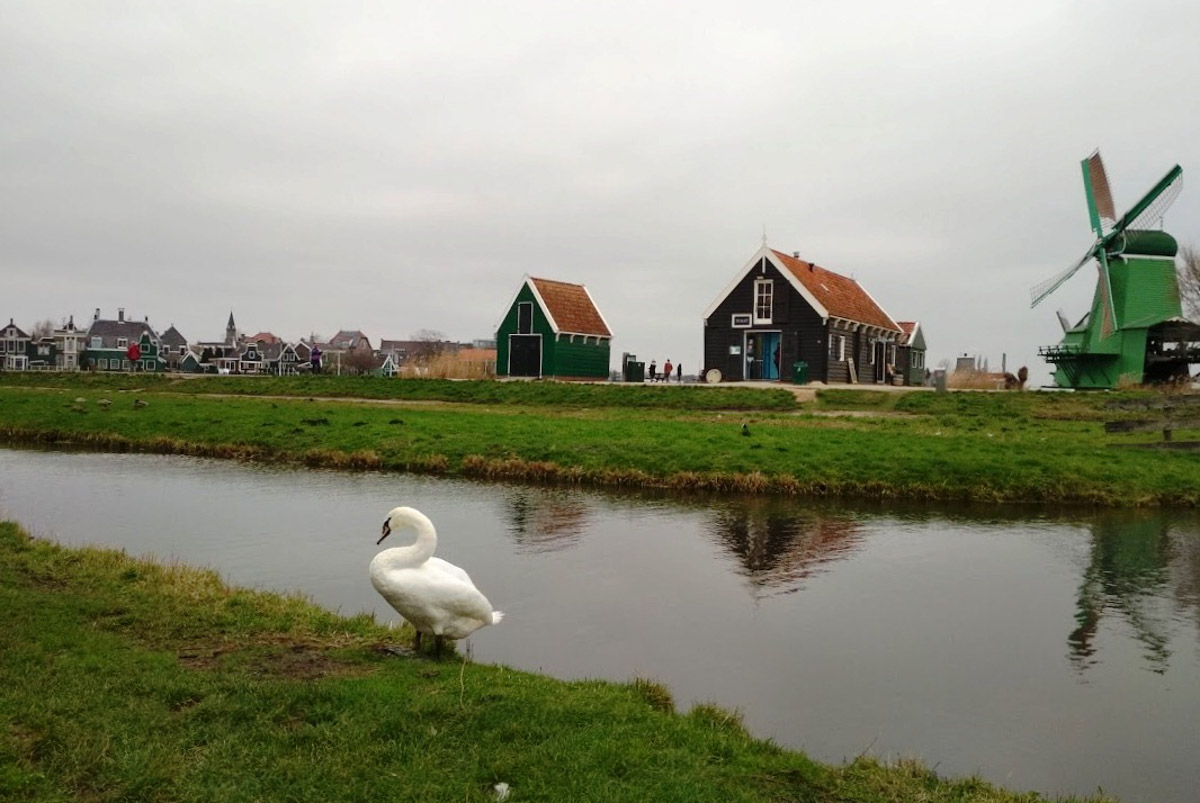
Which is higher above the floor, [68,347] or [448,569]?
[68,347]

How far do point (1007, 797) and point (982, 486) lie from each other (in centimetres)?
1621

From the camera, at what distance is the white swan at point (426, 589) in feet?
26.2

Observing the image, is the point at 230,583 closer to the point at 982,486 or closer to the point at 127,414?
the point at 982,486

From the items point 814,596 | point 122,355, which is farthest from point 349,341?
point 814,596

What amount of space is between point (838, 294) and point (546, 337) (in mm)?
18089

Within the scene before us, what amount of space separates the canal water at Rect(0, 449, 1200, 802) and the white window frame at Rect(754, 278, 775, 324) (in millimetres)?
28193

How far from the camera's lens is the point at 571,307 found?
181 feet

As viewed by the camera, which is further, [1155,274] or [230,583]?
[1155,274]

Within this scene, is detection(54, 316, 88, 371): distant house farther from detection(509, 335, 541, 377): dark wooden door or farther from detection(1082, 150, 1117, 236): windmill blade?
detection(1082, 150, 1117, 236): windmill blade

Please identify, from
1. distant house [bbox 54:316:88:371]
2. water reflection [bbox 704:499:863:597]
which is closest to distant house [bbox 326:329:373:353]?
distant house [bbox 54:316:88:371]

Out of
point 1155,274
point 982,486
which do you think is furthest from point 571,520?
point 1155,274

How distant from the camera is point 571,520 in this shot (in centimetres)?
1700

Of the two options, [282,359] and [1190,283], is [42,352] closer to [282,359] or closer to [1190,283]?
[282,359]

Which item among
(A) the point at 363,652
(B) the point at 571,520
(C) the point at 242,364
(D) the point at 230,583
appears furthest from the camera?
(C) the point at 242,364
